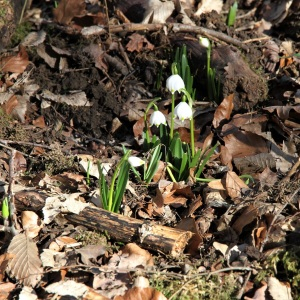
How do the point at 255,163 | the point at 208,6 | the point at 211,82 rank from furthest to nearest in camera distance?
the point at 208,6 < the point at 211,82 < the point at 255,163

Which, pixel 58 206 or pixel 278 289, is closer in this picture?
pixel 278 289

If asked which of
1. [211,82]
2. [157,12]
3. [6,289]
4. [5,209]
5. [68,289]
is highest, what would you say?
[157,12]

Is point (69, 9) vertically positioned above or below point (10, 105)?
above

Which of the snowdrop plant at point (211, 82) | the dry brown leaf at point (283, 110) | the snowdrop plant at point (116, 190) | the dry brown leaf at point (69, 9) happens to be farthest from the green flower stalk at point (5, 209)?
the dry brown leaf at point (69, 9)

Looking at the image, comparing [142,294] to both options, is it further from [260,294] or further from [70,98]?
[70,98]

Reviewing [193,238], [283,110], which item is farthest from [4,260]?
[283,110]

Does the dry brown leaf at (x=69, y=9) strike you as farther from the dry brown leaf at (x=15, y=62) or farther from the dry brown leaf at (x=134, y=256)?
the dry brown leaf at (x=134, y=256)
